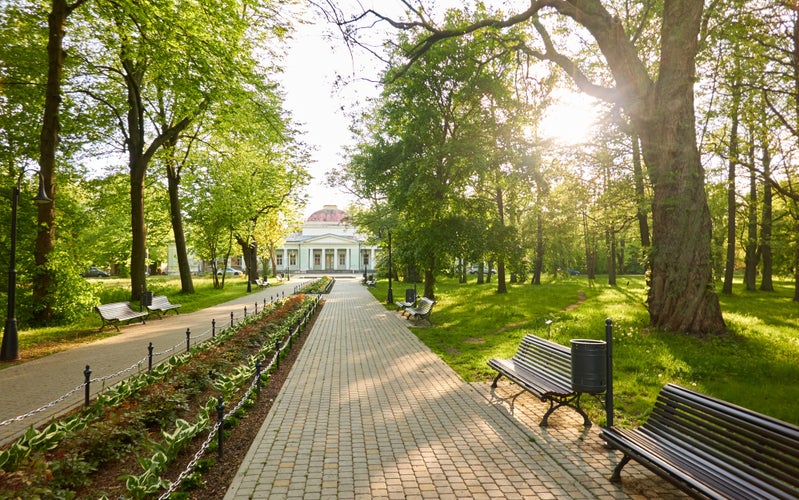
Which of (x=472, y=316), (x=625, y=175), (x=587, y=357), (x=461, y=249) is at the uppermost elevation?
(x=625, y=175)

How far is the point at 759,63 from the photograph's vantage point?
36.5 feet

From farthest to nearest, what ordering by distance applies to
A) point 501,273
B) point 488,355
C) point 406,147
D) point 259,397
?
1. point 501,273
2. point 406,147
3. point 488,355
4. point 259,397

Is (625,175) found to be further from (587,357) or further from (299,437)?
(299,437)

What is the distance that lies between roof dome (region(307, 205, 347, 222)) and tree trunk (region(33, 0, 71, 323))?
86.9 m

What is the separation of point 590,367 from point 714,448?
5.54ft

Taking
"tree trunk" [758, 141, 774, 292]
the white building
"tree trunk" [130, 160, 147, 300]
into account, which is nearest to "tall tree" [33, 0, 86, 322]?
"tree trunk" [130, 160, 147, 300]

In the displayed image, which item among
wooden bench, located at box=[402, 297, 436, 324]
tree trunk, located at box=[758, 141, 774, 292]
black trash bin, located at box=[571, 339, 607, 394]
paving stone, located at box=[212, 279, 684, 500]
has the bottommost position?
paving stone, located at box=[212, 279, 684, 500]

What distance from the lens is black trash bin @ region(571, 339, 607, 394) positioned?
4984mm

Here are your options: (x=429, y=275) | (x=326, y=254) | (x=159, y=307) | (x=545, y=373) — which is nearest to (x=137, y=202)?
(x=159, y=307)

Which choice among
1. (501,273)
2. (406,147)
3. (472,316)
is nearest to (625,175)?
(472,316)

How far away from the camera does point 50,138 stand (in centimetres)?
1242

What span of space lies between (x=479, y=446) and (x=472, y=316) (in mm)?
11230

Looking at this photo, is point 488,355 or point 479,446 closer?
point 479,446

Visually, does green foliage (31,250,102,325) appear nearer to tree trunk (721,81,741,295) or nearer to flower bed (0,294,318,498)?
flower bed (0,294,318,498)
